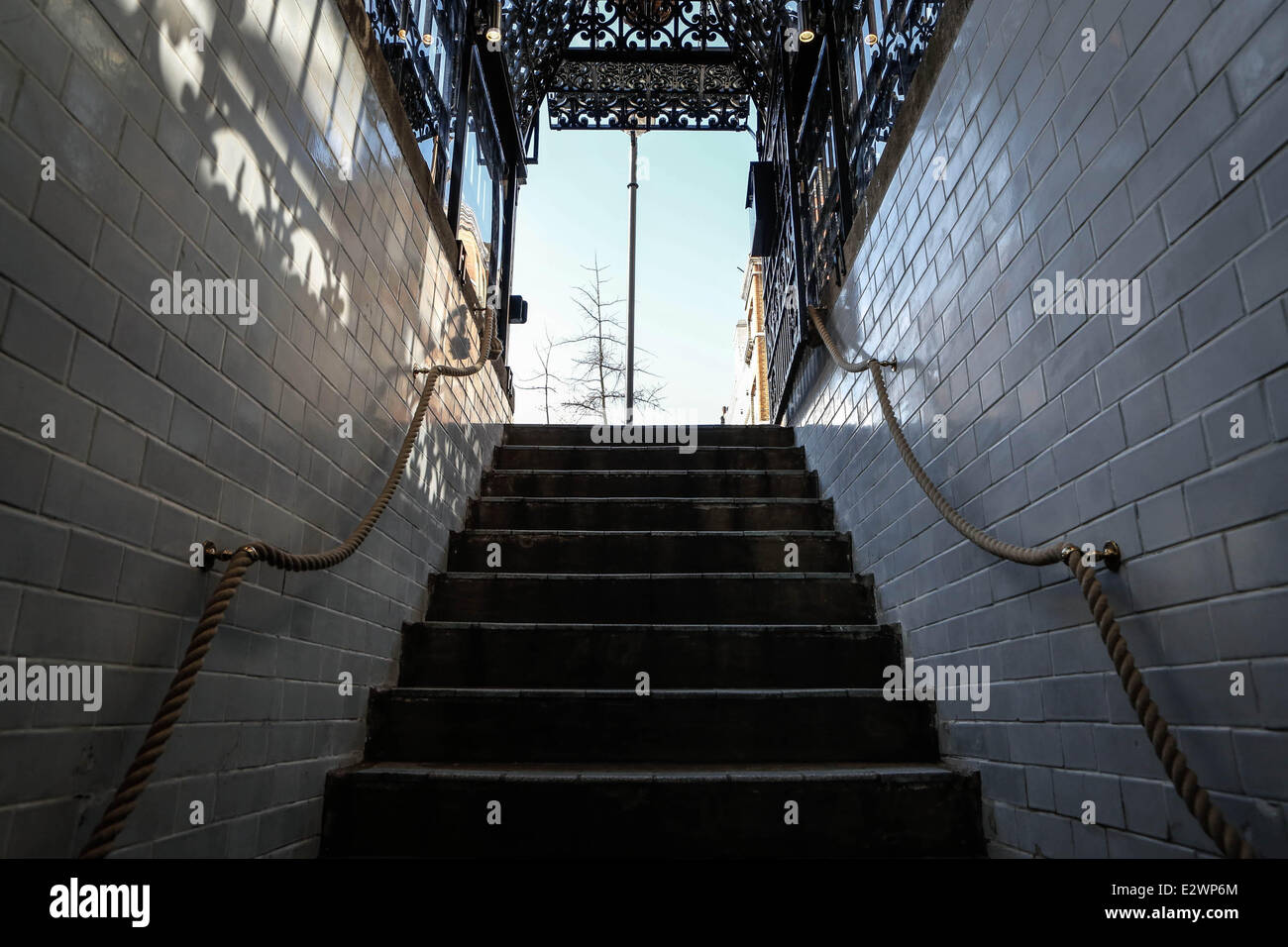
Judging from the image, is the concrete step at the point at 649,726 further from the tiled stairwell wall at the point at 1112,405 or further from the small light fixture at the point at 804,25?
the small light fixture at the point at 804,25

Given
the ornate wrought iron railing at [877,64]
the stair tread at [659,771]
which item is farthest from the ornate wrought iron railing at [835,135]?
the stair tread at [659,771]

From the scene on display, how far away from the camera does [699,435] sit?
426cm

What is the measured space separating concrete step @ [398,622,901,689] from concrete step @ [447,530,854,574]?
56 centimetres

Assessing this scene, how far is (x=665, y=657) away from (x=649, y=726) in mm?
291

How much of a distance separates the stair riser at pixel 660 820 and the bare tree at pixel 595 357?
33.3 feet

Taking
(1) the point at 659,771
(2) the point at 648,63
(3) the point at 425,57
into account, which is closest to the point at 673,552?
(1) the point at 659,771

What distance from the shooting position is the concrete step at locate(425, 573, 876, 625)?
2688 mm

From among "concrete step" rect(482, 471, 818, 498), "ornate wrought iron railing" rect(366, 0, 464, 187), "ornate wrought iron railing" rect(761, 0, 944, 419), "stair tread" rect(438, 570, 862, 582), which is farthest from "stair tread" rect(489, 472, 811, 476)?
"ornate wrought iron railing" rect(366, 0, 464, 187)

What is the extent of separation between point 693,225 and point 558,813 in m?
18.4

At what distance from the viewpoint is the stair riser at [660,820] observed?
182cm

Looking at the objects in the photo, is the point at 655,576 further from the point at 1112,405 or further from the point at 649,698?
the point at 1112,405

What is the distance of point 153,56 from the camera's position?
129 centimetres
